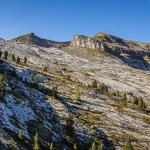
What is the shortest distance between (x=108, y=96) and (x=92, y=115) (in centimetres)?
3852

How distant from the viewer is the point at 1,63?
542ft

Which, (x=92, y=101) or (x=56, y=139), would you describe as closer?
(x=56, y=139)

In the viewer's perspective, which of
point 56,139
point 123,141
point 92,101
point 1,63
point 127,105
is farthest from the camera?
point 1,63

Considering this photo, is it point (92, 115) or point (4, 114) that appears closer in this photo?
point (4, 114)

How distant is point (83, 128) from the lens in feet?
352

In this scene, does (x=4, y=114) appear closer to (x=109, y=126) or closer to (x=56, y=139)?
(x=56, y=139)

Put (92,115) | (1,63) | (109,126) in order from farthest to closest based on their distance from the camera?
(1,63) → (92,115) → (109,126)

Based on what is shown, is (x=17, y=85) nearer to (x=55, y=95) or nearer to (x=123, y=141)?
(x=55, y=95)

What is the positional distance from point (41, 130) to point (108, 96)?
69157 millimetres

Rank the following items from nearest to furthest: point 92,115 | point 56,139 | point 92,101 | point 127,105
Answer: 1. point 56,139
2. point 92,115
3. point 92,101
4. point 127,105

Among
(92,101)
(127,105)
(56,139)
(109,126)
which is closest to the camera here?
(56,139)

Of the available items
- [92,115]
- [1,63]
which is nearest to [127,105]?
[92,115]

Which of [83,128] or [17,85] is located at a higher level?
[17,85]

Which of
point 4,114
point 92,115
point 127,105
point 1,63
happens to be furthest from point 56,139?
point 1,63
